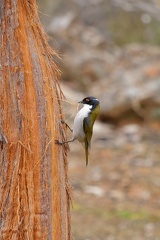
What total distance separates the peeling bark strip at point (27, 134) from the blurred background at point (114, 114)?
30cm

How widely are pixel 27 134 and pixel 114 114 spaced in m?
13.0

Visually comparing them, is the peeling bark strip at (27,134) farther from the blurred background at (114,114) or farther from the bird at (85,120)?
the bird at (85,120)

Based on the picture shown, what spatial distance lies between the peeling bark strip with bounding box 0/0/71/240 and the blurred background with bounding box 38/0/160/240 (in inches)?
11.7

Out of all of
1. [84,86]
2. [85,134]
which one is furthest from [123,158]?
[85,134]

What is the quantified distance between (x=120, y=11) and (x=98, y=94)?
1100 cm

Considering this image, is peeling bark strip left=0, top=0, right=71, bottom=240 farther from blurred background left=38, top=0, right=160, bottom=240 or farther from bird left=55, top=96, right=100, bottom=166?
bird left=55, top=96, right=100, bottom=166

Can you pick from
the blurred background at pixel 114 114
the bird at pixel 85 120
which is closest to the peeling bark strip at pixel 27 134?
the blurred background at pixel 114 114

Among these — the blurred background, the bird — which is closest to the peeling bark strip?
the blurred background

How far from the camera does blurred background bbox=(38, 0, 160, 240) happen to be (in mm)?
11398

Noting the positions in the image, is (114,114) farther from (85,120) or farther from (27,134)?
(27,134)

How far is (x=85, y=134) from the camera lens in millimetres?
5680

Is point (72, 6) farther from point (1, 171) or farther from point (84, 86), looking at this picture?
point (1, 171)

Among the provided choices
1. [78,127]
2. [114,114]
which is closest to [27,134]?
[78,127]

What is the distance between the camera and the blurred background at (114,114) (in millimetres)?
11398
